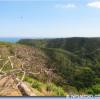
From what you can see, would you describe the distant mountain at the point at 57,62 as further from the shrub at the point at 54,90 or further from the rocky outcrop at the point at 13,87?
the rocky outcrop at the point at 13,87

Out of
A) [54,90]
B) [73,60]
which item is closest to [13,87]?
[54,90]

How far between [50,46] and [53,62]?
61cm

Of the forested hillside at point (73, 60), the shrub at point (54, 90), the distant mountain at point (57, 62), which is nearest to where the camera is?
the shrub at point (54, 90)

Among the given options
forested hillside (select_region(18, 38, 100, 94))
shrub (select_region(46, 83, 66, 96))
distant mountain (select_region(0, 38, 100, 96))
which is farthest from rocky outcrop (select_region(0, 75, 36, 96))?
forested hillside (select_region(18, 38, 100, 94))

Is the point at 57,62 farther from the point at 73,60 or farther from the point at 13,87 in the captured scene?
the point at 13,87

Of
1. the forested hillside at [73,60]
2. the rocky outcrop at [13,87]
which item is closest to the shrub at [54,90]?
the rocky outcrop at [13,87]

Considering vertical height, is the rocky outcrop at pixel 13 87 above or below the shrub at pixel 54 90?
above

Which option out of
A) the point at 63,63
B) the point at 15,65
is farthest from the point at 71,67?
the point at 15,65

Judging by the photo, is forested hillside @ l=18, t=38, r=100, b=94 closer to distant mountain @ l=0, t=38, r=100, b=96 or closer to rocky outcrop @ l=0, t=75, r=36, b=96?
distant mountain @ l=0, t=38, r=100, b=96

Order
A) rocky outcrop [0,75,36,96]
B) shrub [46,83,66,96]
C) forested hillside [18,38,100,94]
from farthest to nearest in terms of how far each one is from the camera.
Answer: forested hillside [18,38,100,94] < shrub [46,83,66,96] < rocky outcrop [0,75,36,96]

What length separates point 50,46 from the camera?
1161cm

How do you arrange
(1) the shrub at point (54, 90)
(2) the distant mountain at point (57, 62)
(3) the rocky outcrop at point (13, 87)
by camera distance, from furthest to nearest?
1. (2) the distant mountain at point (57, 62)
2. (1) the shrub at point (54, 90)
3. (3) the rocky outcrop at point (13, 87)

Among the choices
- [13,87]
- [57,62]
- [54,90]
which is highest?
[57,62]

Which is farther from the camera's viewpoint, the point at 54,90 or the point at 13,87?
the point at 54,90
